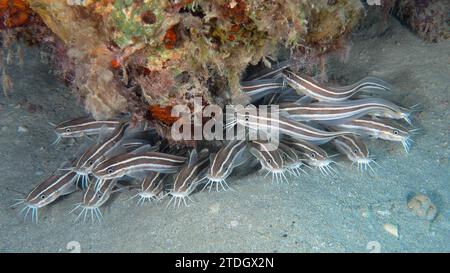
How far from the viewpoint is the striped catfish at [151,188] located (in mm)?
4871

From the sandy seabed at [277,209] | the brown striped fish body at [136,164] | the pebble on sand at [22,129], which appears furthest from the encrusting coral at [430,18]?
the pebble on sand at [22,129]

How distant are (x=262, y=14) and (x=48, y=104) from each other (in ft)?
16.9

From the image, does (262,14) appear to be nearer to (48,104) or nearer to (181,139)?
(181,139)

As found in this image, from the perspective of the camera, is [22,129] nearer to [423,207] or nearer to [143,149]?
[143,149]

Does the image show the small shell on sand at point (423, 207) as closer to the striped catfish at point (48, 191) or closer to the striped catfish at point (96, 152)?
the striped catfish at point (96, 152)

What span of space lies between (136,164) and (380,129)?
3.57 meters

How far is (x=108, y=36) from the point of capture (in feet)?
12.5

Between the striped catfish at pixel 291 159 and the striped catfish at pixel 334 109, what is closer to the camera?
the striped catfish at pixel 291 159

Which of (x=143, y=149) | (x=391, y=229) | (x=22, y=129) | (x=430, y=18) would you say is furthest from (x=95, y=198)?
(x=430, y=18)

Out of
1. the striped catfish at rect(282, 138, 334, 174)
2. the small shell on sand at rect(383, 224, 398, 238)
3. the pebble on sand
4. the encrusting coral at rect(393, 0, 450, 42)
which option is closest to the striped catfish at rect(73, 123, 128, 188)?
the pebble on sand

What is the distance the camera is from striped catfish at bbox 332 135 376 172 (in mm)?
4961

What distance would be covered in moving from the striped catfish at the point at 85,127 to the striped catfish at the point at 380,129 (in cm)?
354

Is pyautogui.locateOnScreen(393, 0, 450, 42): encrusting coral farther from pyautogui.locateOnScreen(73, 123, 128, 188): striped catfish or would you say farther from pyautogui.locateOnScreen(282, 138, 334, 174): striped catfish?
pyautogui.locateOnScreen(73, 123, 128, 188): striped catfish

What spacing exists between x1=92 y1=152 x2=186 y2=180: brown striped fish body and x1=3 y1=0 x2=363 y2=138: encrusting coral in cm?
61
